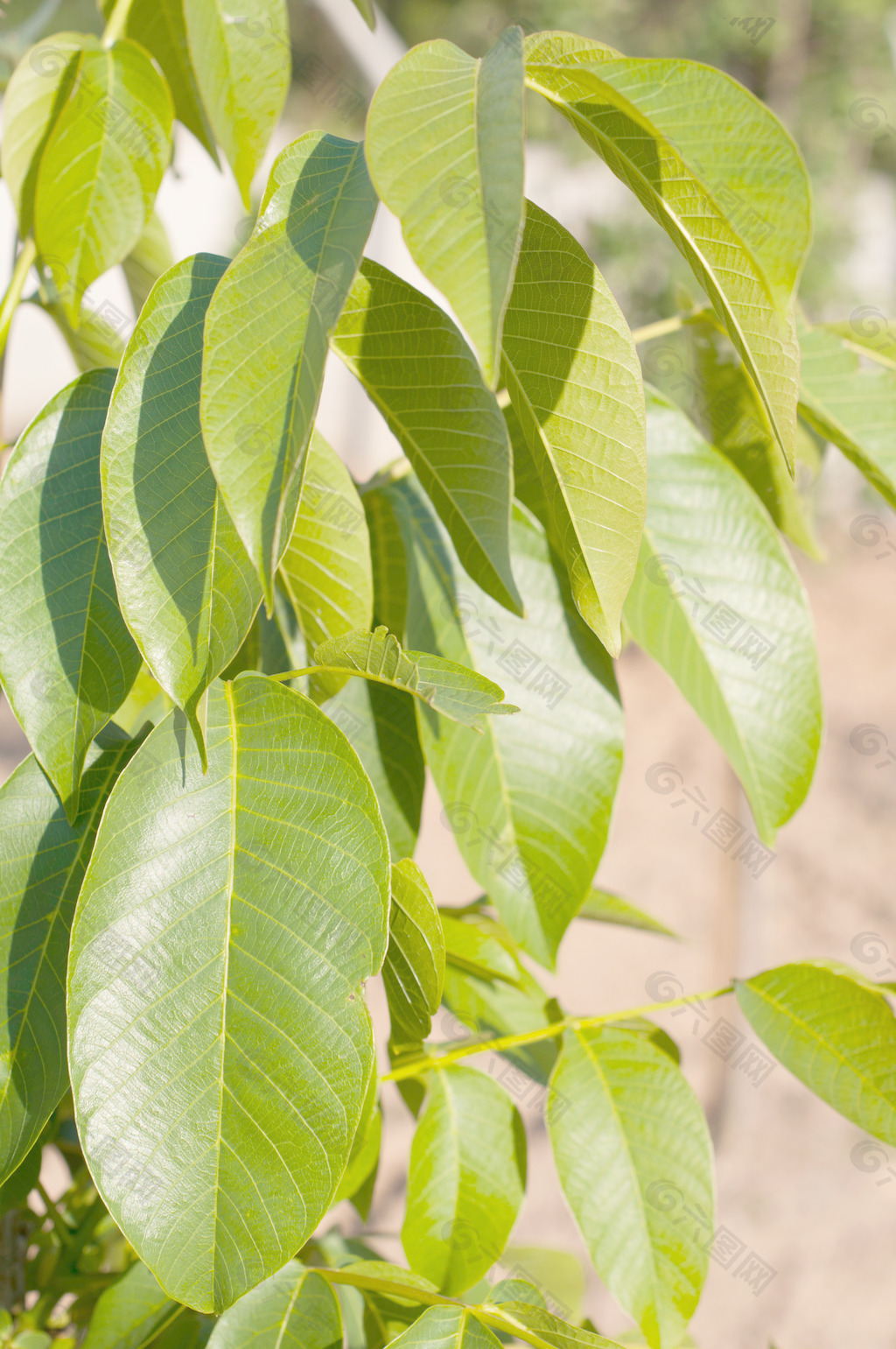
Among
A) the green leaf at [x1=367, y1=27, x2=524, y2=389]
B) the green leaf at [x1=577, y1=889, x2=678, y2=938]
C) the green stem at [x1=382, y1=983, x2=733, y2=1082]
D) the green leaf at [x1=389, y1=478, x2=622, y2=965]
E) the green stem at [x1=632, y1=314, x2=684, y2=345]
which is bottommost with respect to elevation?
the green stem at [x1=382, y1=983, x2=733, y2=1082]

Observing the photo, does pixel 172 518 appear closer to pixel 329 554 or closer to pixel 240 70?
pixel 329 554

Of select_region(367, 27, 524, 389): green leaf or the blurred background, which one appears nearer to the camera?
select_region(367, 27, 524, 389): green leaf

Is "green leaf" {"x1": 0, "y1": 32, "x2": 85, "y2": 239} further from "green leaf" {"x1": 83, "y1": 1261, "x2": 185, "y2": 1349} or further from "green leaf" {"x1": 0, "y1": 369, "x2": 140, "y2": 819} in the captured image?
"green leaf" {"x1": 83, "y1": 1261, "x2": 185, "y2": 1349}

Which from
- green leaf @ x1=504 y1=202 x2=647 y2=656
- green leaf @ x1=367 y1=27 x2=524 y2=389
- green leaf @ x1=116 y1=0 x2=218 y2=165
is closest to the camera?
green leaf @ x1=367 y1=27 x2=524 y2=389

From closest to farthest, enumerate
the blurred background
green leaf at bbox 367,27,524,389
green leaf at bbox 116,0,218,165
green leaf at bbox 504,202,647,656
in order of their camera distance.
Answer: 1. green leaf at bbox 367,27,524,389
2. green leaf at bbox 504,202,647,656
3. green leaf at bbox 116,0,218,165
4. the blurred background

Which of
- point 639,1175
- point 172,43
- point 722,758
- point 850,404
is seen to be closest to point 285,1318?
point 639,1175

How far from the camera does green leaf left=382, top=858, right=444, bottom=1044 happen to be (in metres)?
0.36

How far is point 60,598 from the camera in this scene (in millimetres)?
361

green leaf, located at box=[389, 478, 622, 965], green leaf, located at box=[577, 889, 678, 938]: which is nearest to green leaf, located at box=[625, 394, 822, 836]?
green leaf, located at box=[389, 478, 622, 965]

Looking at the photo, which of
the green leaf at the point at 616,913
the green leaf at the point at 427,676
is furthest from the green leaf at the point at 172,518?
the green leaf at the point at 616,913

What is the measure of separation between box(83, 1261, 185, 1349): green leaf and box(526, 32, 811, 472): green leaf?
42cm

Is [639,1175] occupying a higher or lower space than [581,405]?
lower

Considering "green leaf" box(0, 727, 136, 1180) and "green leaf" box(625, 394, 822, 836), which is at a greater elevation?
"green leaf" box(625, 394, 822, 836)

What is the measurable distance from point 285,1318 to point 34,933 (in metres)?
0.19
